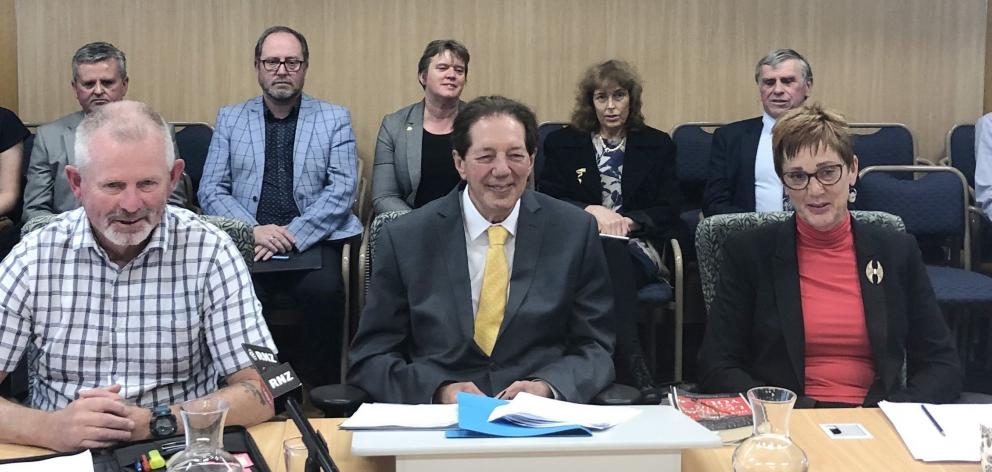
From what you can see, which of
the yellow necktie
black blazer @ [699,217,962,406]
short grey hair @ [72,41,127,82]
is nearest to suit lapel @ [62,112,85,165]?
short grey hair @ [72,41,127,82]

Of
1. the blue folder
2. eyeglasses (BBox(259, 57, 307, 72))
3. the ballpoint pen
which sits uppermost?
eyeglasses (BBox(259, 57, 307, 72))

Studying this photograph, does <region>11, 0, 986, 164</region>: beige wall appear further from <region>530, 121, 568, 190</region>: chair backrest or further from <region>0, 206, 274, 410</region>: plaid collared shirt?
<region>0, 206, 274, 410</region>: plaid collared shirt

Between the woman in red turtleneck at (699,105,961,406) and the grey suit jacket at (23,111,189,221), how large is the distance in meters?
2.52

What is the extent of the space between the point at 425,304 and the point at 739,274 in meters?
0.80

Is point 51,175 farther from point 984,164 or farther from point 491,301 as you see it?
point 984,164

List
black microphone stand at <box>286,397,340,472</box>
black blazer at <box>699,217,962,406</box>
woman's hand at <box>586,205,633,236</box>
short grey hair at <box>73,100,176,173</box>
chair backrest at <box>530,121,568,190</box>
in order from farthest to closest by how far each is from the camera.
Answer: chair backrest at <box>530,121,568,190</box> → woman's hand at <box>586,205,633,236</box> → black blazer at <box>699,217,962,406</box> → short grey hair at <box>73,100,176,173</box> → black microphone stand at <box>286,397,340,472</box>

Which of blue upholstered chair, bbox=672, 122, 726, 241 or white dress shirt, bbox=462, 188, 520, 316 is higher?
blue upholstered chair, bbox=672, 122, 726, 241

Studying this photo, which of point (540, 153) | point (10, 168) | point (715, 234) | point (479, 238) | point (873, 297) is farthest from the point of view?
point (540, 153)

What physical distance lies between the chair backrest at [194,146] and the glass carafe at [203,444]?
3230 mm

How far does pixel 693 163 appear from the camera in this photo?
4.82 meters

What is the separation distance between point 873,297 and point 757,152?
1790mm

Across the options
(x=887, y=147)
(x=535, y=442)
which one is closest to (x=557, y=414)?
(x=535, y=442)

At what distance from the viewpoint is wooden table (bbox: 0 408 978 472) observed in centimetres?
173

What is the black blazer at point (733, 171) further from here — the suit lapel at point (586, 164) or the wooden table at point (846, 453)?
the wooden table at point (846, 453)
